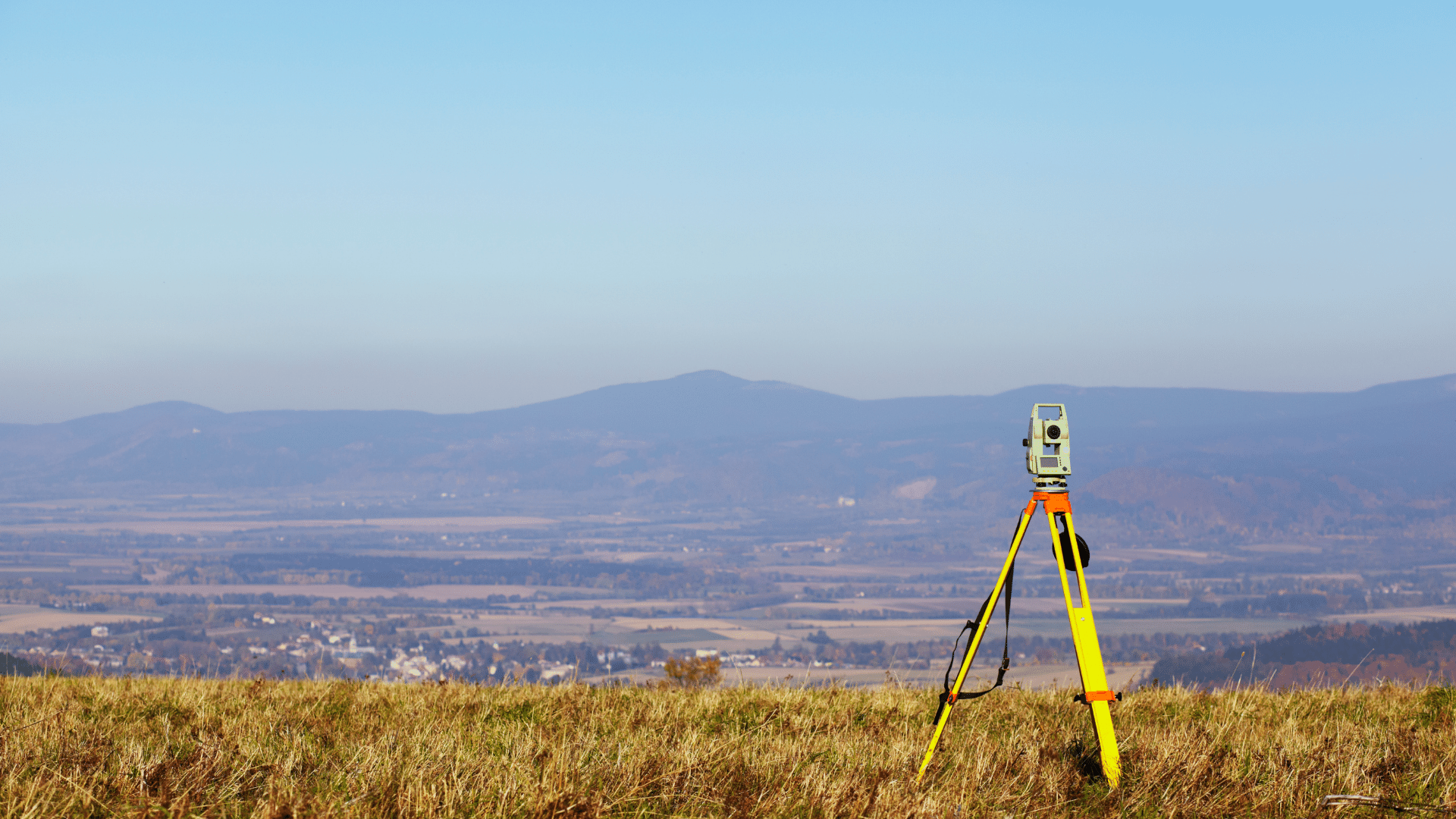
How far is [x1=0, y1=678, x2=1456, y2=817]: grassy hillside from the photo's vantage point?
457 centimetres

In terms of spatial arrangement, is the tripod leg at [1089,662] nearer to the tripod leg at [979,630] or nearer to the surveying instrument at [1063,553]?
the surveying instrument at [1063,553]

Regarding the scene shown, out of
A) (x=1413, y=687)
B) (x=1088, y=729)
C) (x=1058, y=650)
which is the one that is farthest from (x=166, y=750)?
(x=1058, y=650)

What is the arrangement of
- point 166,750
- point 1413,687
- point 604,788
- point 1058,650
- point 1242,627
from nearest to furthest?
1. point 604,788
2. point 166,750
3. point 1413,687
4. point 1058,650
5. point 1242,627

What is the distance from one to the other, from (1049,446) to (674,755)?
2378 millimetres

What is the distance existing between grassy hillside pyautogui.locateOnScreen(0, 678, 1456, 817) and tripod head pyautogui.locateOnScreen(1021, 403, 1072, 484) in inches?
57.1

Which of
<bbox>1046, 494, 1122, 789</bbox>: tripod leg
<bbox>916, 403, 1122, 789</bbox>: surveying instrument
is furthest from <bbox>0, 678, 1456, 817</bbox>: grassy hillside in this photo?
<bbox>916, 403, 1122, 789</bbox>: surveying instrument

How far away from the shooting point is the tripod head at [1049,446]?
5195 millimetres

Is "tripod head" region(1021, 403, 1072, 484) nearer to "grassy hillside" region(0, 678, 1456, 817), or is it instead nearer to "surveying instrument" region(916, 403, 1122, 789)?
"surveying instrument" region(916, 403, 1122, 789)

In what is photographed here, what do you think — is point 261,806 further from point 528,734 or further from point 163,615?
point 163,615

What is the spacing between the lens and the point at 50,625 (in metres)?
143

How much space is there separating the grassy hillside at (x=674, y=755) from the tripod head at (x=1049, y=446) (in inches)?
57.1

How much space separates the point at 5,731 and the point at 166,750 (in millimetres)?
1174

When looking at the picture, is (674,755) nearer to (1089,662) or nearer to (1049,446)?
(1089,662)

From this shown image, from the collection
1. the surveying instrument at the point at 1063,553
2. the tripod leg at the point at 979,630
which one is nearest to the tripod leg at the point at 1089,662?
the surveying instrument at the point at 1063,553
